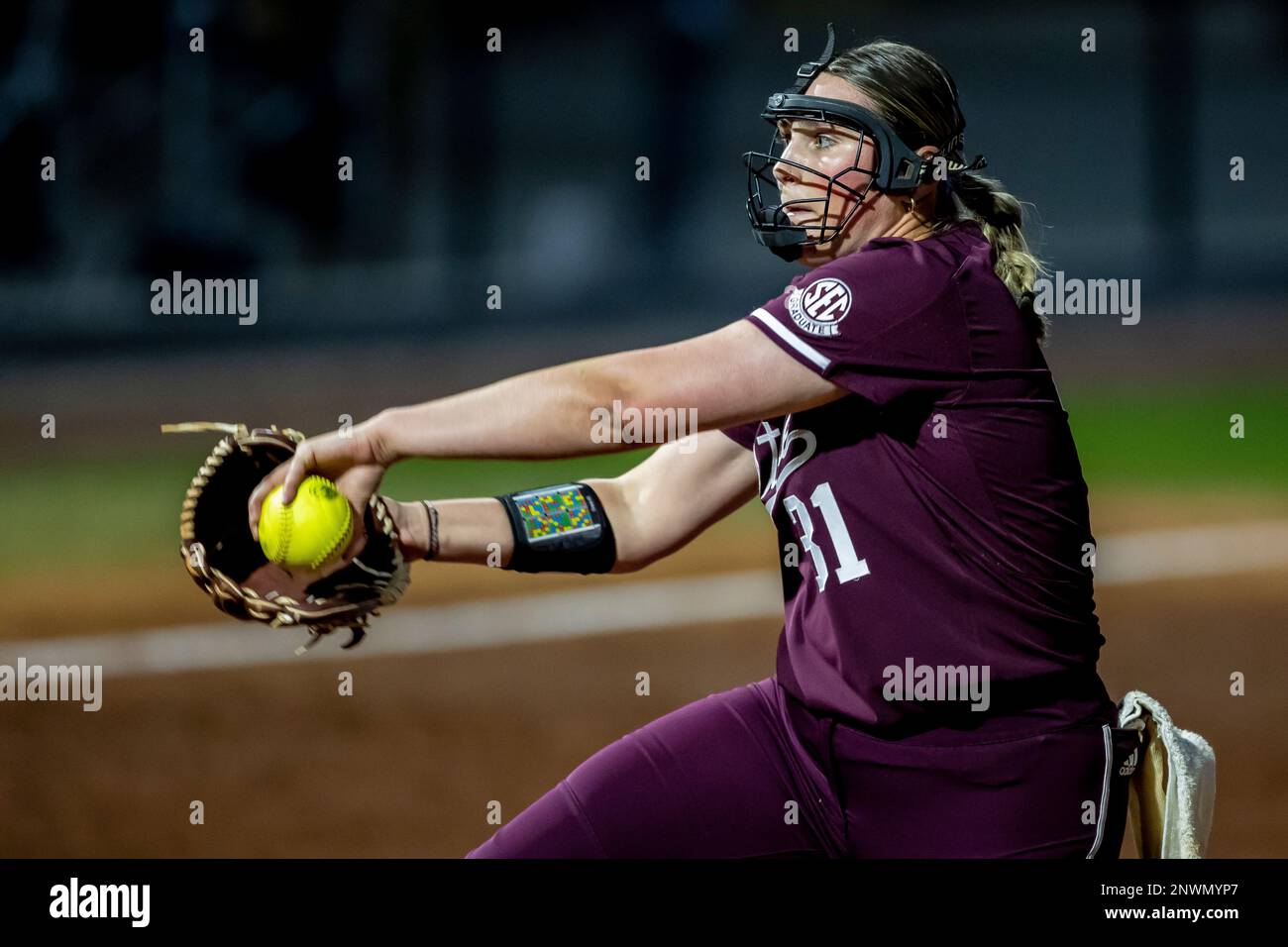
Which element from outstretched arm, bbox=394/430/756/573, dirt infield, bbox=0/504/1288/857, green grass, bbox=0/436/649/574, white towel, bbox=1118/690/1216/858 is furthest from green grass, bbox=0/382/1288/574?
white towel, bbox=1118/690/1216/858

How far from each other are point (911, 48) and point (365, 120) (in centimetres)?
1493

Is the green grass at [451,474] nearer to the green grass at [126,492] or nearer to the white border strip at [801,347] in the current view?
the green grass at [126,492]

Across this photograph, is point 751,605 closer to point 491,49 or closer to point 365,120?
point 365,120

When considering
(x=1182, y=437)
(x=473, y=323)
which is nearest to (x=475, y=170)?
(x=473, y=323)

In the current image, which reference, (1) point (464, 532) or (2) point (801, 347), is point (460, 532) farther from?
(2) point (801, 347)

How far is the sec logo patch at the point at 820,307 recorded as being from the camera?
2859 mm

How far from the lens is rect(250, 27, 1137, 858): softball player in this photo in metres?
2.86

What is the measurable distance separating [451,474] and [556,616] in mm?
2788

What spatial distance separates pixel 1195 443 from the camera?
38.9ft

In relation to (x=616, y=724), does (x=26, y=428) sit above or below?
above

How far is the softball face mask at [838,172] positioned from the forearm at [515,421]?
60 centimetres

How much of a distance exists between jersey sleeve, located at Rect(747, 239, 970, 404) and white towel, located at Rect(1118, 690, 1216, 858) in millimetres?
773

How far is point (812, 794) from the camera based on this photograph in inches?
123

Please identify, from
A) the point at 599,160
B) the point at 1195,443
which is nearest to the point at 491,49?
the point at 599,160
